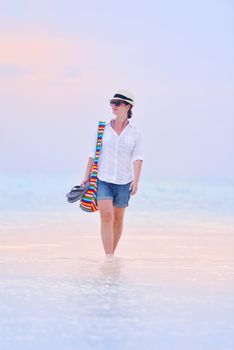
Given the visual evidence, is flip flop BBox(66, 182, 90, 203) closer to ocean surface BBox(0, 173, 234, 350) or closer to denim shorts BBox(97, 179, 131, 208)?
denim shorts BBox(97, 179, 131, 208)

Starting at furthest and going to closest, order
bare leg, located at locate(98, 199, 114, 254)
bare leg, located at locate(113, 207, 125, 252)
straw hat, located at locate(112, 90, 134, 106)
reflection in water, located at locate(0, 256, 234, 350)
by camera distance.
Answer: bare leg, located at locate(113, 207, 125, 252) < bare leg, located at locate(98, 199, 114, 254) < straw hat, located at locate(112, 90, 134, 106) < reflection in water, located at locate(0, 256, 234, 350)

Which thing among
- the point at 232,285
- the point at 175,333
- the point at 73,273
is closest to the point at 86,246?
the point at 73,273

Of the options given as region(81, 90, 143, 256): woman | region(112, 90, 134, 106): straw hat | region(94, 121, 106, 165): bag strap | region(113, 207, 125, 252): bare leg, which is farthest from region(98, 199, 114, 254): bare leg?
region(112, 90, 134, 106): straw hat

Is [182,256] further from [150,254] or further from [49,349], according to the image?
[49,349]

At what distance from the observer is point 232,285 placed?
6.82m

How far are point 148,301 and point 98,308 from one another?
0.46 m

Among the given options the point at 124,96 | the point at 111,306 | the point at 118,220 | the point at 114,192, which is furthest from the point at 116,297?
the point at 124,96

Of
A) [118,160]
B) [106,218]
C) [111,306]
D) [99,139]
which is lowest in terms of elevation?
[111,306]

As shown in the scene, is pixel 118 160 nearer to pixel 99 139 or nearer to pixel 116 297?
pixel 99 139

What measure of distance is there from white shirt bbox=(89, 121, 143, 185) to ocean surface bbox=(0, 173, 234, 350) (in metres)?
0.81

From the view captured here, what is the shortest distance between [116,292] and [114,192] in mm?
2175

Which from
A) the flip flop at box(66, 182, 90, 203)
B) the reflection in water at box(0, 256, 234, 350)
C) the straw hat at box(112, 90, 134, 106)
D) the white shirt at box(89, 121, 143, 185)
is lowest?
the reflection in water at box(0, 256, 234, 350)

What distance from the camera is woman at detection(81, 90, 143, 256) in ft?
27.1

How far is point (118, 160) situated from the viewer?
828cm
